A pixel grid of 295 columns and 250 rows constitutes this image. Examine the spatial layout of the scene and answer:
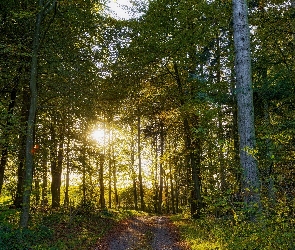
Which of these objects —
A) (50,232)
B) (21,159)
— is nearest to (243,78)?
(50,232)

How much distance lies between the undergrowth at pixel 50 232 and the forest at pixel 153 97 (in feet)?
0.23

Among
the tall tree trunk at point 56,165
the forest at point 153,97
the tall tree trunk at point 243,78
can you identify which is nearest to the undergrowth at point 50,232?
the forest at point 153,97

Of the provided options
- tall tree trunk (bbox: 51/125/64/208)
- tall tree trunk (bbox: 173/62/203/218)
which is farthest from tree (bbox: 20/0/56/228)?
tall tree trunk (bbox: 173/62/203/218)

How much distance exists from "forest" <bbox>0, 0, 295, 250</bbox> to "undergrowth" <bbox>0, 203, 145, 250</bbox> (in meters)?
0.07

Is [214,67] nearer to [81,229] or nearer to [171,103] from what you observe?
[171,103]

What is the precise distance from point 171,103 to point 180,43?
4.63 metres

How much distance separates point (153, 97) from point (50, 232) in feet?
38.7

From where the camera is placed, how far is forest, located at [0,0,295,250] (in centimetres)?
908

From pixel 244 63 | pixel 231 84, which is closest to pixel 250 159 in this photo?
pixel 244 63

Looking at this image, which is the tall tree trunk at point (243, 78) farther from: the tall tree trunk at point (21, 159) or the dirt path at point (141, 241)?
the tall tree trunk at point (21, 159)

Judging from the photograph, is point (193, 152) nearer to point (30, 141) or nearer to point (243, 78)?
point (30, 141)

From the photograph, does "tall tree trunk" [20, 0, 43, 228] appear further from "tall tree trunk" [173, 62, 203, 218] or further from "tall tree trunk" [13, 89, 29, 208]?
"tall tree trunk" [173, 62, 203, 218]

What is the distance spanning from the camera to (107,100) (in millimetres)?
19656

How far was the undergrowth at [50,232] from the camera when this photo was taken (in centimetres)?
1061
